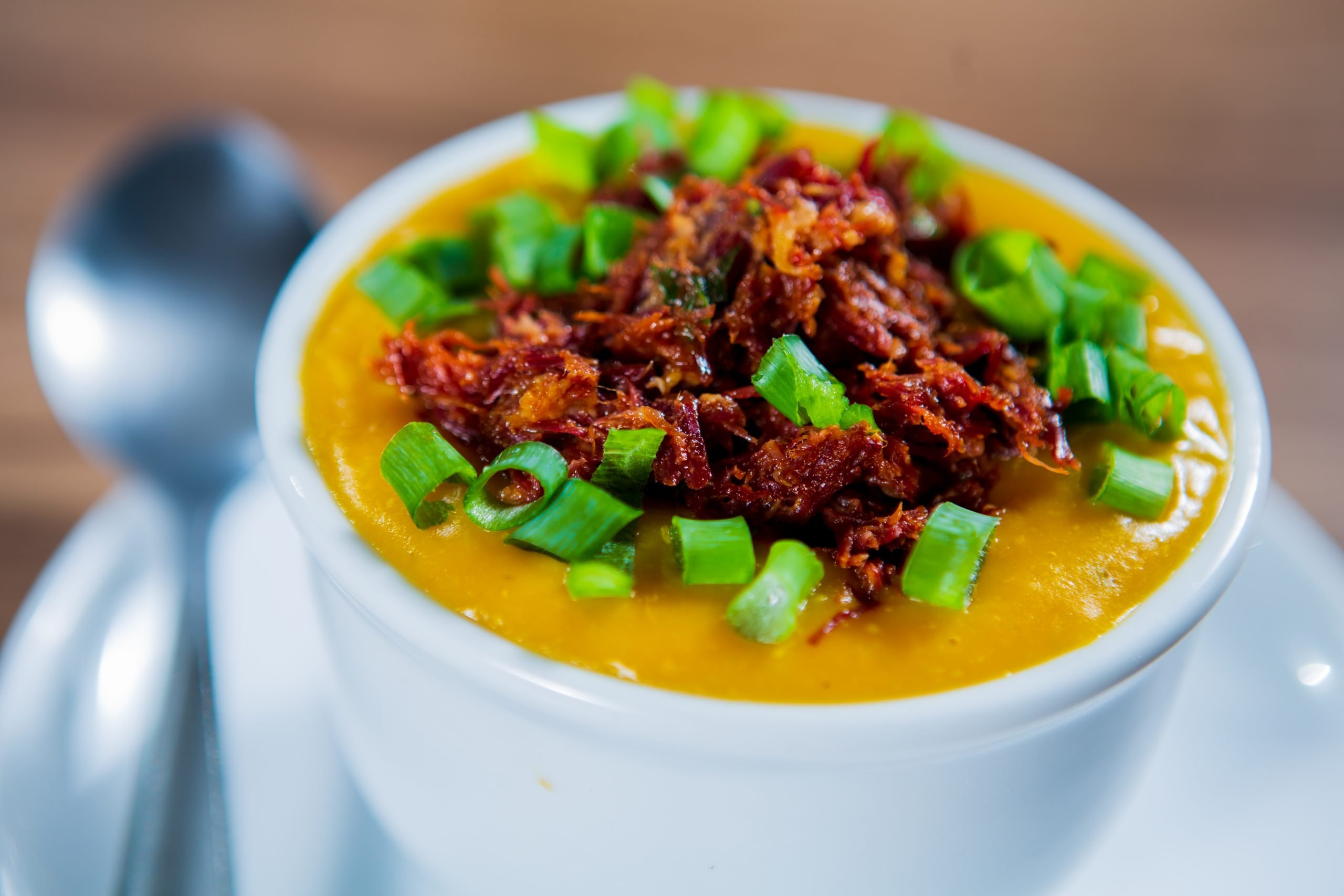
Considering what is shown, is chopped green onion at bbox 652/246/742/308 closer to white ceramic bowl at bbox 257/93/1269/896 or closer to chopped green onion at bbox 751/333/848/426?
chopped green onion at bbox 751/333/848/426

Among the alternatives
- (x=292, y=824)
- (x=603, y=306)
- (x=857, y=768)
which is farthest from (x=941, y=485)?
(x=292, y=824)

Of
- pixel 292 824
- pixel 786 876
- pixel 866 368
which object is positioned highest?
pixel 866 368

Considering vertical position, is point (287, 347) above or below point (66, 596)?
above

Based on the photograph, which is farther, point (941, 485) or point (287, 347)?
point (287, 347)

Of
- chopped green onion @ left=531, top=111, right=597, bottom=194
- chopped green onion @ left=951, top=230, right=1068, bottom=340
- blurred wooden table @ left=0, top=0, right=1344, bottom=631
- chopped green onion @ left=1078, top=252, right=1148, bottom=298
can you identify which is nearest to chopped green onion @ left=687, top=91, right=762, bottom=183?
chopped green onion @ left=531, top=111, right=597, bottom=194

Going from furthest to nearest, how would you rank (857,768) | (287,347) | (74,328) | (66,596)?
(74,328), (66,596), (287,347), (857,768)

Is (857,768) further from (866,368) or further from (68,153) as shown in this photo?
(68,153)

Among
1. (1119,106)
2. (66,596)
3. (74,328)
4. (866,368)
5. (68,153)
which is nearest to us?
(866,368)
